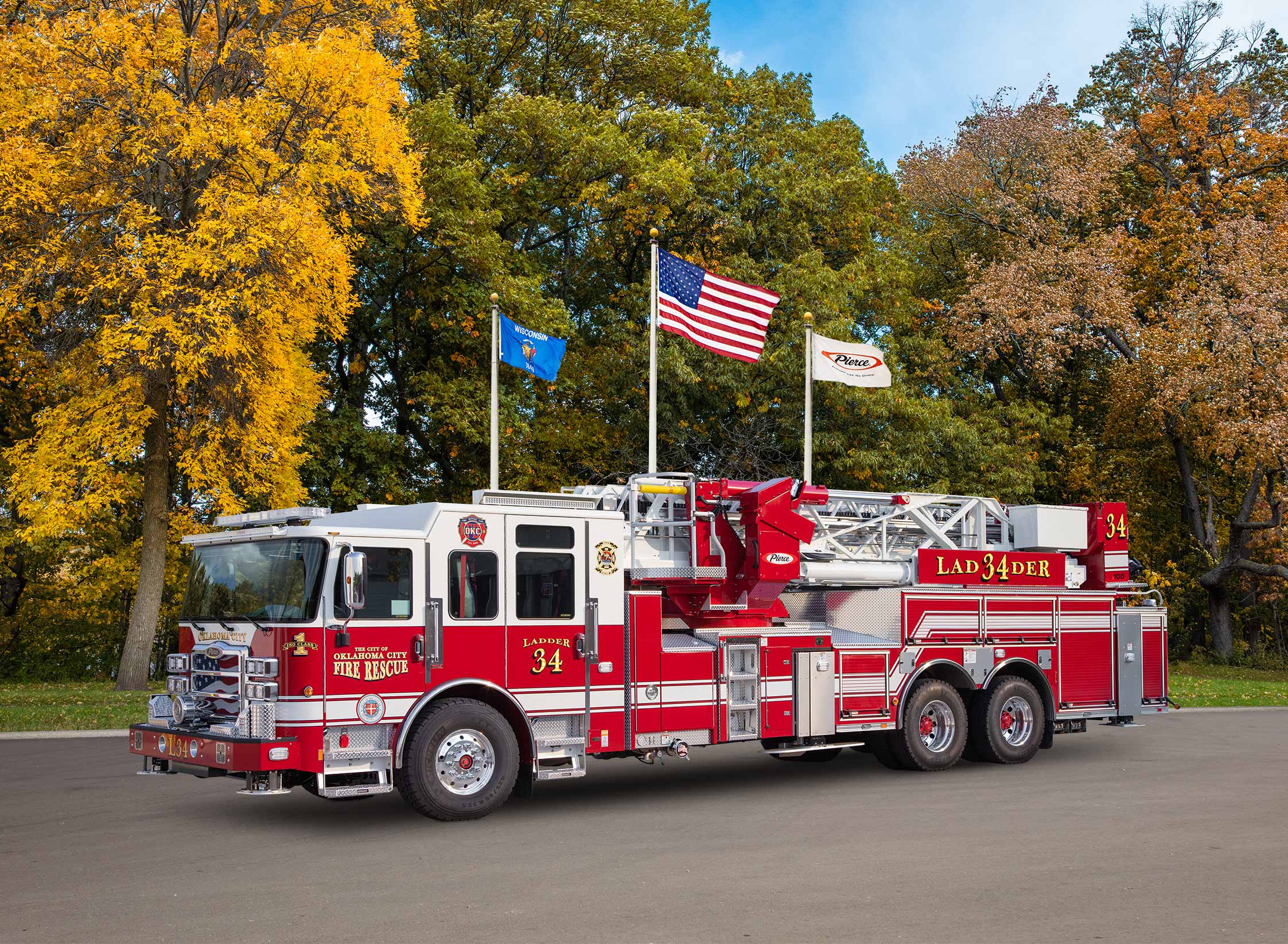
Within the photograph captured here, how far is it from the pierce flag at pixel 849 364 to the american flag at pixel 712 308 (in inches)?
35.9

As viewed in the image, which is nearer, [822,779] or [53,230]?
[822,779]

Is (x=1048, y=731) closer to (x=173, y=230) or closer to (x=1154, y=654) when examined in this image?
(x=1154, y=654)

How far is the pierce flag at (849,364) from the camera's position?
18406 millimetres

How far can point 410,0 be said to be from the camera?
30.3 metres

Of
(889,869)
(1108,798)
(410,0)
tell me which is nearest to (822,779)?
(1108,798)

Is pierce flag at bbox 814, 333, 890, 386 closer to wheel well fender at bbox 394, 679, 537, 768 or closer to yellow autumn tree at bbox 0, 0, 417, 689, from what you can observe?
wheel well fender at bbox 394, 679, 537, 768

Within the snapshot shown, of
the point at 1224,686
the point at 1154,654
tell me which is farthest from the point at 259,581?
the point at 1224,686

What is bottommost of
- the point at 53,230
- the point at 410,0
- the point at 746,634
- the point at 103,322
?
the point at 746,634

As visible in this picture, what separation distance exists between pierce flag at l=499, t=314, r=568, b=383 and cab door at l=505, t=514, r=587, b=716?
7597 millimetres

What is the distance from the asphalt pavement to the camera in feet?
23.7

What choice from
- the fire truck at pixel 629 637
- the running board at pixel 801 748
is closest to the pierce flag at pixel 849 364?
the fire truck at pixel 629 637

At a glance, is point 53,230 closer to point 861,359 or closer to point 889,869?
point 861,359

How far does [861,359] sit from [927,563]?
17.3ft

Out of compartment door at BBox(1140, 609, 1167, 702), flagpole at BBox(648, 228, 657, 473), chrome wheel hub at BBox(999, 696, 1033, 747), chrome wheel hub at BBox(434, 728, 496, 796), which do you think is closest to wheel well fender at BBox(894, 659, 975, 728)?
chrome wheel hub at BBox(999, 696, 1033, 747)
